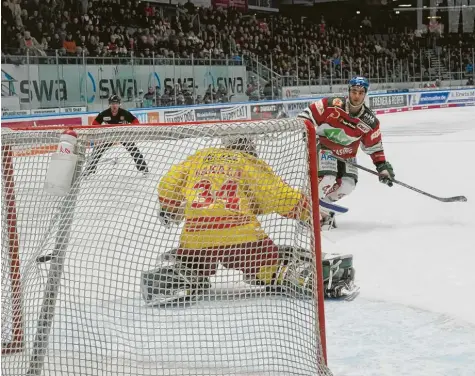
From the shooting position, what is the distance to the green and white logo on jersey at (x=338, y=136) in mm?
5281

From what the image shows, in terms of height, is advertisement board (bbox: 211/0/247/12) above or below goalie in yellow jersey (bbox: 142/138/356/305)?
above

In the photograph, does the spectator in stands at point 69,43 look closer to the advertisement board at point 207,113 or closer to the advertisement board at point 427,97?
the advertisement board at point 207,113

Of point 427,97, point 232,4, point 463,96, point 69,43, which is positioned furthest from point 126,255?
point 232,4

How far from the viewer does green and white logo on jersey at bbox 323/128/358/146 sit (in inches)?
208

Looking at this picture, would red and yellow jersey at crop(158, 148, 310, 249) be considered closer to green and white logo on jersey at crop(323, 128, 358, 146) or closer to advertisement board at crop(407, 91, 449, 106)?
green and white logo on jersey at crop(323, 128, 358, 146)

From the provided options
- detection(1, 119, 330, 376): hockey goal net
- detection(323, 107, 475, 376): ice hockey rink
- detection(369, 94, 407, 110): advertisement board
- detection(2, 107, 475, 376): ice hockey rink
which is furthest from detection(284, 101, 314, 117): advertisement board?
detection(1, 119, 330, 376): hockey goal net

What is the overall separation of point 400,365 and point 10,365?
1.34 m

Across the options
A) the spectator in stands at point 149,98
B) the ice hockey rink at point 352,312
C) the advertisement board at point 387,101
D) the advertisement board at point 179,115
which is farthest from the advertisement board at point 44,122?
the advertisement board at point 387,101

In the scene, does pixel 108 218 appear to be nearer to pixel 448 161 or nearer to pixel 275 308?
pixel 275 308

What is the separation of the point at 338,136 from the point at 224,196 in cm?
269

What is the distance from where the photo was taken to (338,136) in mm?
5312

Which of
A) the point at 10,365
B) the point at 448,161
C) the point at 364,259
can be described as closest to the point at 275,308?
the point at 10,365

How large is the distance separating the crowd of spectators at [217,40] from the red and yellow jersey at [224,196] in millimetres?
8670

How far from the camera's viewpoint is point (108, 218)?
2537 mm
